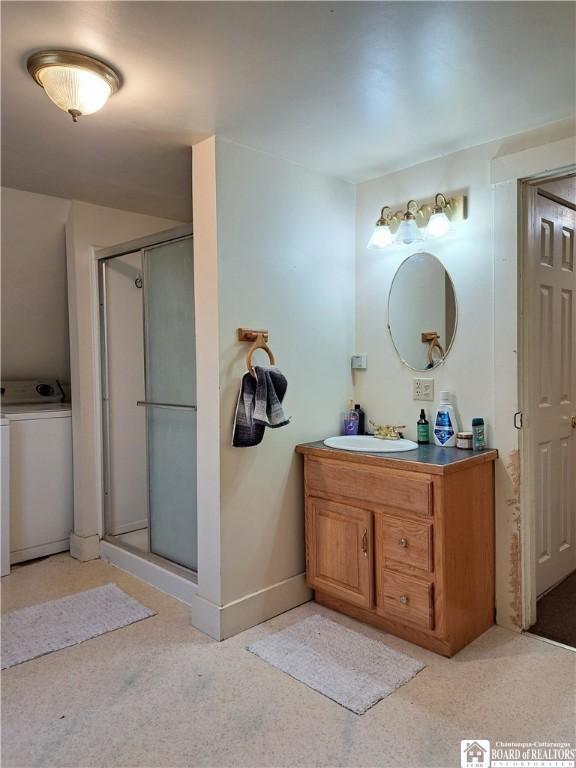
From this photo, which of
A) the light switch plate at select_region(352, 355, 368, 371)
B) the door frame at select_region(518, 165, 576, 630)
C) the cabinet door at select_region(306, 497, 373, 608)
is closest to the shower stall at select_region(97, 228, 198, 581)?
the cabinet door at select_region(306, 497, 373, 608)

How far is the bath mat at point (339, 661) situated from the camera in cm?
198

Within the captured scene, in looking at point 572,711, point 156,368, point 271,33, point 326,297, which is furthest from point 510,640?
point 271,33

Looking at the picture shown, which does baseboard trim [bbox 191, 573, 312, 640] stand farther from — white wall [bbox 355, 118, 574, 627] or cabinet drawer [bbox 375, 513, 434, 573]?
white wall [bbox 355, 118, 574, 627]

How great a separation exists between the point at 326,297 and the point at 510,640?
1.84 meters

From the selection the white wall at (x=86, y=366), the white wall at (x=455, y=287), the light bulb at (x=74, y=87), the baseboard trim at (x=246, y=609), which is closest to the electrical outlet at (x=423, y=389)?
the white wall at (x=455, y=287)

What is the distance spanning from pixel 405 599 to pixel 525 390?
1.07m

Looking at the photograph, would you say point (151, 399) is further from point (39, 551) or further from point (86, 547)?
point (39, 551)

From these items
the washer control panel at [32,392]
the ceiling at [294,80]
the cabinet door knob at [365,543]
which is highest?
the ceiling at [294,80]

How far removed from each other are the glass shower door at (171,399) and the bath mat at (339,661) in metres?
0.73

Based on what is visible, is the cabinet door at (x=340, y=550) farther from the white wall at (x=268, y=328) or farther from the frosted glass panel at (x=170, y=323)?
the frosted glass panel at (x=170, y=323)

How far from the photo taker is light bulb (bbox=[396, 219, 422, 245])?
2.67 meters

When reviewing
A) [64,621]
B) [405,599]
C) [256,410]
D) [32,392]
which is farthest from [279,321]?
[32,392]

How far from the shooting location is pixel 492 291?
2.47m

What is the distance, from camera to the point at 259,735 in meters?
1.75
